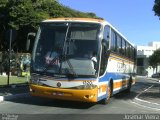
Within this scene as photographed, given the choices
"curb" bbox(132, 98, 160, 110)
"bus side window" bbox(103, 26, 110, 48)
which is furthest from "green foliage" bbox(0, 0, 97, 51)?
"bus side window" bbox(103, 26, 110, 48)

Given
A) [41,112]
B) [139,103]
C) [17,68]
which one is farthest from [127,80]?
[17,68]

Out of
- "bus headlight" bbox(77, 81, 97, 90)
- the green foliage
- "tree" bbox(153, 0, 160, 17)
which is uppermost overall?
the green foliage

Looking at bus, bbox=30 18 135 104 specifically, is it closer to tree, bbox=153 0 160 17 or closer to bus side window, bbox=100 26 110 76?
bus side window, bbox=100 26 110 76

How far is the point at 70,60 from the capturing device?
17.0m

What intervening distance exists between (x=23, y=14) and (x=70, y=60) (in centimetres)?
3659

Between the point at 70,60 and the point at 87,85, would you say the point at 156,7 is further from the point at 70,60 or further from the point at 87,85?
the point at 87,85

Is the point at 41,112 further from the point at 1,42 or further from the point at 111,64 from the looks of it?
the point at 1,42

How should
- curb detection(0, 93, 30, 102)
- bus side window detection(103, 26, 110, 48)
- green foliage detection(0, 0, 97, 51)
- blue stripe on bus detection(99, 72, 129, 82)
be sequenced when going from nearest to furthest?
blue stripe on bus detection(99, 72, 129, 82), bus side window detection(103, 26, 110, 48), curb detection(0, 93, 30, 102), green foliage detection(0, 0, 97, 51)

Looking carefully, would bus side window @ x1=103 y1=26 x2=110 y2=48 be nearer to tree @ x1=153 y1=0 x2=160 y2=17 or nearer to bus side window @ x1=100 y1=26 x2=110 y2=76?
bus side window @ x1=100 y1=26 x2=110 y2=76

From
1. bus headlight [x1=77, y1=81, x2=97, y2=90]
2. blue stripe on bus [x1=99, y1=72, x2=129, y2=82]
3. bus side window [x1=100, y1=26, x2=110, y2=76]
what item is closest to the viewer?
bus headlight [x1=77, y1=81, x2=97, y2=90]

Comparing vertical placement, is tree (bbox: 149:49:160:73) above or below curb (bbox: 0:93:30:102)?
above

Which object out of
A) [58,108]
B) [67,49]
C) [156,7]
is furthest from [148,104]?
[156,7]

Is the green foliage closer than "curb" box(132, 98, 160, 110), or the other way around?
"curb" box(132, 98, 160, 110)

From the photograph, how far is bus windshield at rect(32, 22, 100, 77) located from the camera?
16953mm
